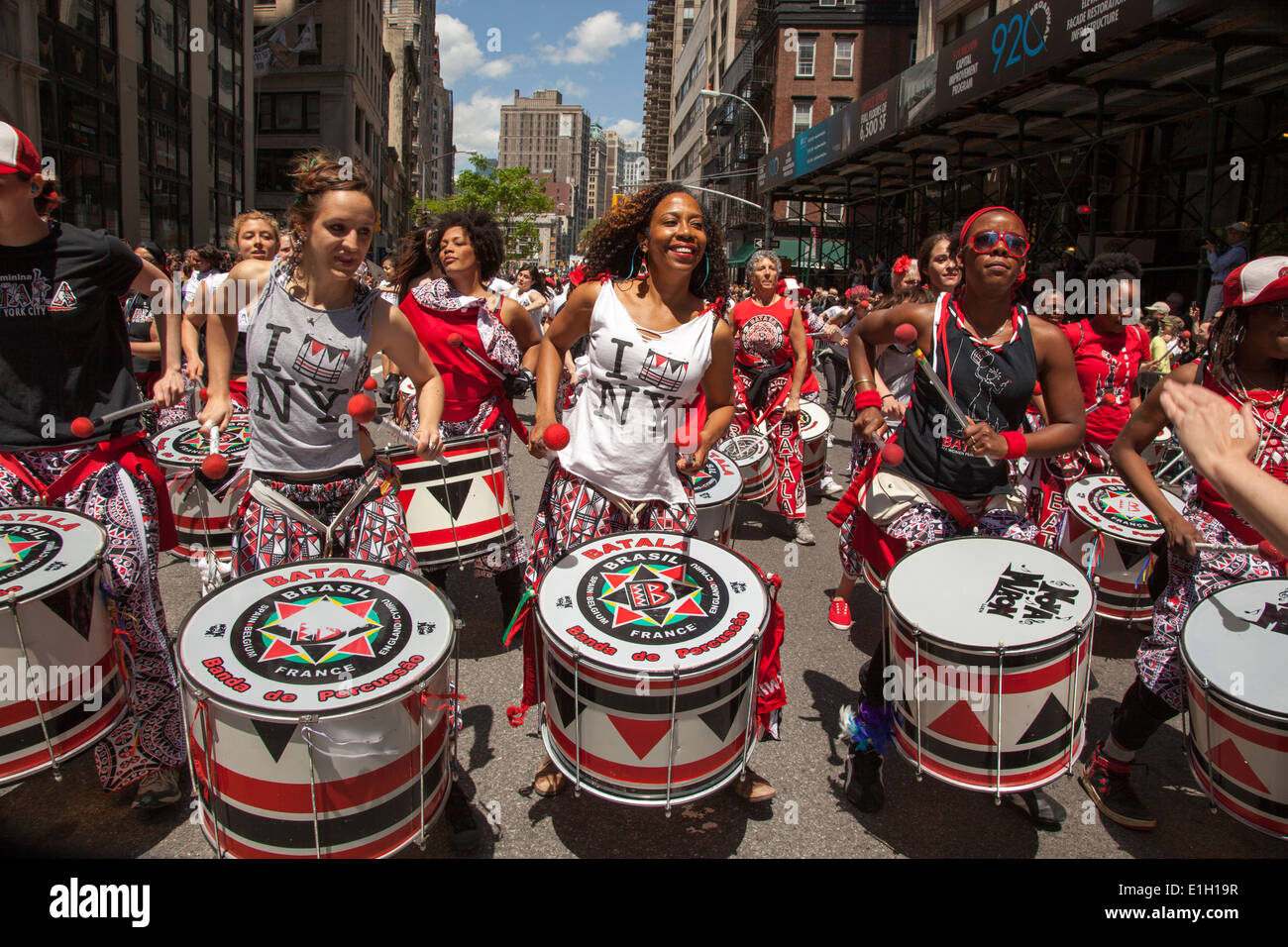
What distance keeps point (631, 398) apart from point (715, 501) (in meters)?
1.44

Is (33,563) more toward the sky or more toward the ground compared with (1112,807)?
more toward the sky

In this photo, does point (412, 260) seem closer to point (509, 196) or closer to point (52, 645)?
point (52, 645)

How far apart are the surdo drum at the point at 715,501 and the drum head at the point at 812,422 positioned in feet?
7.93

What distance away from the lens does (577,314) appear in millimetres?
3322

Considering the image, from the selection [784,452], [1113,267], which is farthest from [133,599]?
[1113,267]

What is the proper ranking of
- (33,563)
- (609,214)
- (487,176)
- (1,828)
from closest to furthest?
(33,563), (1,828), (609,214), (487,176)

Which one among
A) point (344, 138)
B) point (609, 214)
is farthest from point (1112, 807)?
point (344, 138)

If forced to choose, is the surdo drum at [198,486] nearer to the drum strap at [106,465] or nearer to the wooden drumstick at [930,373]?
the drum strap at [106,465]

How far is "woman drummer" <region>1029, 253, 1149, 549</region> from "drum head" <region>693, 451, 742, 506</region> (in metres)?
1.98

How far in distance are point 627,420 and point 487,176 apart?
63089mm

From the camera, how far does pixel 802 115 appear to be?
4562 cm

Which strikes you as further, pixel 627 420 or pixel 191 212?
pixel 191 212
